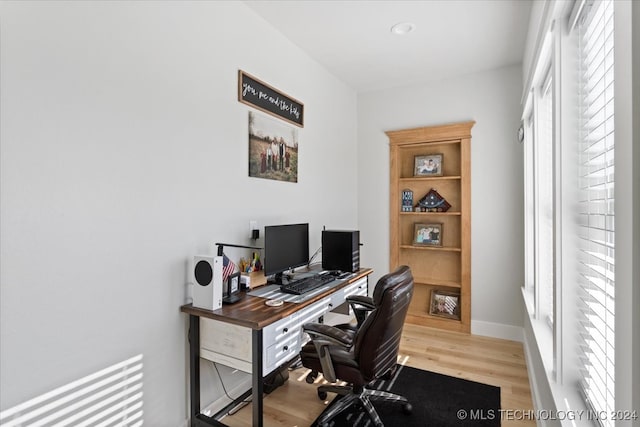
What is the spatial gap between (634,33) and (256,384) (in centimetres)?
189

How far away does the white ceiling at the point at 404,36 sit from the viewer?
2471mm

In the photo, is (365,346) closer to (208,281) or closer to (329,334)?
(329,334)

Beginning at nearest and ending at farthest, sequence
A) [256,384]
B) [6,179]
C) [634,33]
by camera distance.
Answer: [634,33] < [6,179] < [256,384]

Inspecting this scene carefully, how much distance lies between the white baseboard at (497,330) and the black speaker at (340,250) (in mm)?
1645

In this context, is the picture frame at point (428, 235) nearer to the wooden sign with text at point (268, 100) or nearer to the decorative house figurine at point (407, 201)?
the decorative house figurine at point (407, 201)

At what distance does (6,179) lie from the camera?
1.28 m

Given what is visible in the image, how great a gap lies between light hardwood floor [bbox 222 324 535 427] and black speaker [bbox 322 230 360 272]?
35.9 inches

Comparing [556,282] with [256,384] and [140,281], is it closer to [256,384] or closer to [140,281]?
[256,384]

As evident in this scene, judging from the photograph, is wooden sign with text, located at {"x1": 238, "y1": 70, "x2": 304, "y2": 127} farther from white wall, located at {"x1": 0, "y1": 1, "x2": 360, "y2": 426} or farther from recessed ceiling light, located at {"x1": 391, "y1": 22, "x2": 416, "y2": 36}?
recessed ceiling light, located at {"x1": 391, "y1": 22, "x2": 416, "y2": 36}

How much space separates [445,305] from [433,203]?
45.9 inches

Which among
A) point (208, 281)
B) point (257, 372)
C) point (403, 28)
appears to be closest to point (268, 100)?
point (403, 28)

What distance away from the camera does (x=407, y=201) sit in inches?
159

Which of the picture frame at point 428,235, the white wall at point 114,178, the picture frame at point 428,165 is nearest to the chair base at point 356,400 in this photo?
the white wall at point 114,178

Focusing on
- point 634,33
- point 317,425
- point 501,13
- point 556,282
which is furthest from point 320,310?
point 501,13
